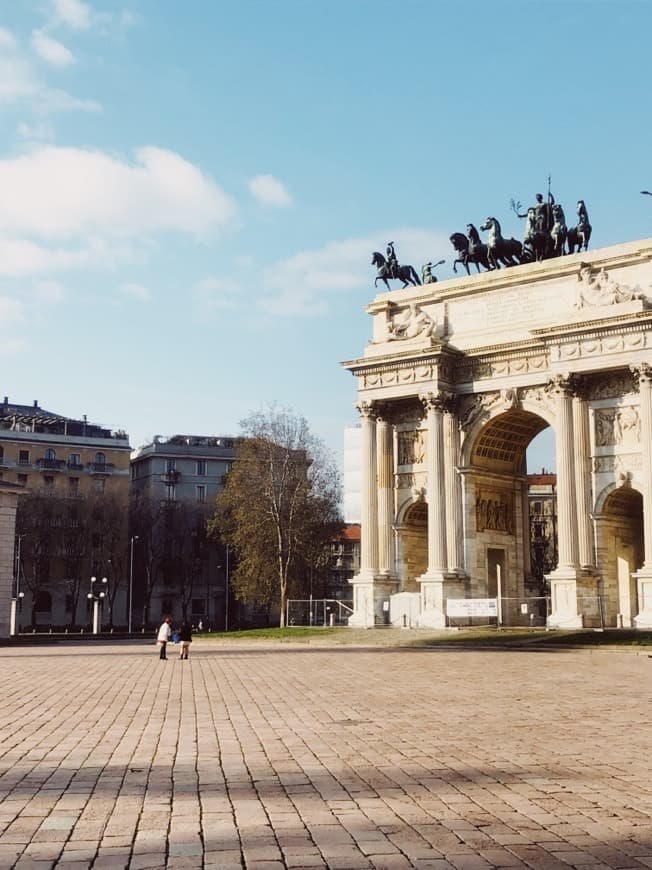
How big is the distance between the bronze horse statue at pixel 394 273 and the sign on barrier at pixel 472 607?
739 inches

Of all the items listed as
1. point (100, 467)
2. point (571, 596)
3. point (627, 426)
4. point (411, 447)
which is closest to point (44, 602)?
point (100, 467)

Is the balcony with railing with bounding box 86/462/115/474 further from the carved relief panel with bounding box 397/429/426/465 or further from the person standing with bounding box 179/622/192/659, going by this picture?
the person standing with bounding box 179/622/192/659

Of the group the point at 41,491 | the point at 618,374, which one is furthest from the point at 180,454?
the point at 618,374

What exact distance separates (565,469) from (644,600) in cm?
739

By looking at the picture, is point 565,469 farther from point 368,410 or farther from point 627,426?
point 368,410

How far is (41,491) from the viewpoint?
91375mm

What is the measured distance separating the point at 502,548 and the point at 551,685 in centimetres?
3507

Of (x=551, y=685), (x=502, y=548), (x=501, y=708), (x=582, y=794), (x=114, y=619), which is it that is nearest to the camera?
(x=582, y=794)

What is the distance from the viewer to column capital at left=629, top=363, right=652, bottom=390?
47594 mm

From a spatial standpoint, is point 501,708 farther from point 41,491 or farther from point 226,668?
point 41,491

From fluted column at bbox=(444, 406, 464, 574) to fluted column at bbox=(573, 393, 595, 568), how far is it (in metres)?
6.56

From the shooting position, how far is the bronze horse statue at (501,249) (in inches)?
2215

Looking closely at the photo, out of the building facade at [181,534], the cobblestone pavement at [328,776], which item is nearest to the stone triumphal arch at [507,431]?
the cobblestone pavement at [328,776]

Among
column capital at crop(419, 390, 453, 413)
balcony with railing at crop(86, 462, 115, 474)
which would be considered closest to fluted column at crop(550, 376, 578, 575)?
column capital at crop(419, 390, 453, 413)
